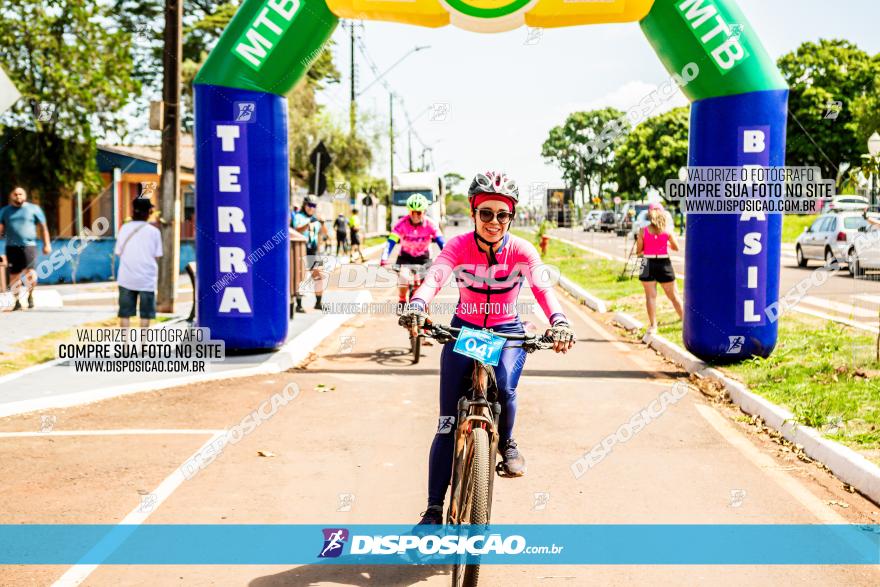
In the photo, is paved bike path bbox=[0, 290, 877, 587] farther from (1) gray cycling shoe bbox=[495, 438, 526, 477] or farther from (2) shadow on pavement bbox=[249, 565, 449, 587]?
(1) gray cycling shoe bbox=[495, 438, 526, 477]

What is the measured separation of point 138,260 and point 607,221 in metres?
59.7

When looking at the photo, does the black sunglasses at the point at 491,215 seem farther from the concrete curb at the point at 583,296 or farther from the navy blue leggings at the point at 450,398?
the concrete curb at the point at 583,296

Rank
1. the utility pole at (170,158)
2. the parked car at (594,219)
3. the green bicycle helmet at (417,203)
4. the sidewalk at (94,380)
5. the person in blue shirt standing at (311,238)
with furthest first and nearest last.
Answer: the parked car at (594,219)
the person in blue shirt standing at (311,238)
the utility pole at (170,158)
the green bicycle helmet at (417,203)
the sidewalk at (94,380)

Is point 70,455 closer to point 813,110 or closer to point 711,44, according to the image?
point 711,44

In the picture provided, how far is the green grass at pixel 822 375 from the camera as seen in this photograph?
24.3 feet

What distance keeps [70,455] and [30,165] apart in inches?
1042

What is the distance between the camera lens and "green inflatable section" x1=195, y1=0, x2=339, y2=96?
10.3m

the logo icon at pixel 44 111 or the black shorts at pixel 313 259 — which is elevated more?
the logo icon at pixel 44 111

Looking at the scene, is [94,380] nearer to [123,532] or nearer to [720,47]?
[123,532]

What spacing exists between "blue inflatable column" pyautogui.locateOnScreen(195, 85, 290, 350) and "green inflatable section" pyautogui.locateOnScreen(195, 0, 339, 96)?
0.54ft

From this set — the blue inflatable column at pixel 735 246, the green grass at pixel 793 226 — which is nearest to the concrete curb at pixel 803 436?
the blue inflatable column at pixel 735 246

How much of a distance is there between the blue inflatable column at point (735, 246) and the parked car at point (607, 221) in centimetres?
5767

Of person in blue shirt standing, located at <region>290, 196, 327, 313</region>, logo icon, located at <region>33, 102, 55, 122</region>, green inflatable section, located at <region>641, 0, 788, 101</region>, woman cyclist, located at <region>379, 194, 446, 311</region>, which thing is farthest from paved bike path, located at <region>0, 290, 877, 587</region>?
logo icon, located at <region>33, 102, 55, 122</region>

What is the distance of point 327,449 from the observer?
7.14 meters
